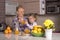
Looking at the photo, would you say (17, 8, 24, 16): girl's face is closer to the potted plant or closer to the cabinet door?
the potted plant

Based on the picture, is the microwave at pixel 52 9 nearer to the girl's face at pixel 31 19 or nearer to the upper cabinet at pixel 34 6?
the upper cabinet at pixel 34 6

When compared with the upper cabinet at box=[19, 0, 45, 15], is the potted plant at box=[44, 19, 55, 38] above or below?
below

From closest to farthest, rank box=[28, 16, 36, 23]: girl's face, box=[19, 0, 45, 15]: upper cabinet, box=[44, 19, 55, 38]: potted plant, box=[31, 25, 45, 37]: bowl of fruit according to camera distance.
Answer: box=[44, 19, 55, 38]: potted plant, box=[31, 25, 45, 37]: bowl of fruit, box=[28, 16, 36, 23]: girl's face, box=[19, 0, 45, 15]: upper cabinet

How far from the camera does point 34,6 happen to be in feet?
12.7

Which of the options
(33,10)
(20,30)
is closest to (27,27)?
(20,30)

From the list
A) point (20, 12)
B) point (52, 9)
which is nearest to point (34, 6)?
point (52, 9)

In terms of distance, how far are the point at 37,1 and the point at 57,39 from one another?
1.95m

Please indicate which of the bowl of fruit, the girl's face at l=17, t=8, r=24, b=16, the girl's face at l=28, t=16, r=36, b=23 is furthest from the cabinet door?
the bowl of fruit

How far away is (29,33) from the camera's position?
2.32 meters

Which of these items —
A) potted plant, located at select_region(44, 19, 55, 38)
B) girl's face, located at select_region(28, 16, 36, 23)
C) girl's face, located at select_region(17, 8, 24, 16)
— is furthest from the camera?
girl's face, located at select_region(28, 16, 36, 23)

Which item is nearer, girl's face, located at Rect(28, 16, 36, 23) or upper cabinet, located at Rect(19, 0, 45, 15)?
girl's face, located at Rect(28, 16, 36, 23)

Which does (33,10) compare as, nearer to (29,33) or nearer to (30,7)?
(30,7)

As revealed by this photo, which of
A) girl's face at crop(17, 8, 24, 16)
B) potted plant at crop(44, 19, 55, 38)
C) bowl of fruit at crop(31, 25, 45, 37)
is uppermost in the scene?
girl's face at crop(17, 8, 24, 16)

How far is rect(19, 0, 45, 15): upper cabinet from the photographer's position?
3.84 metres
